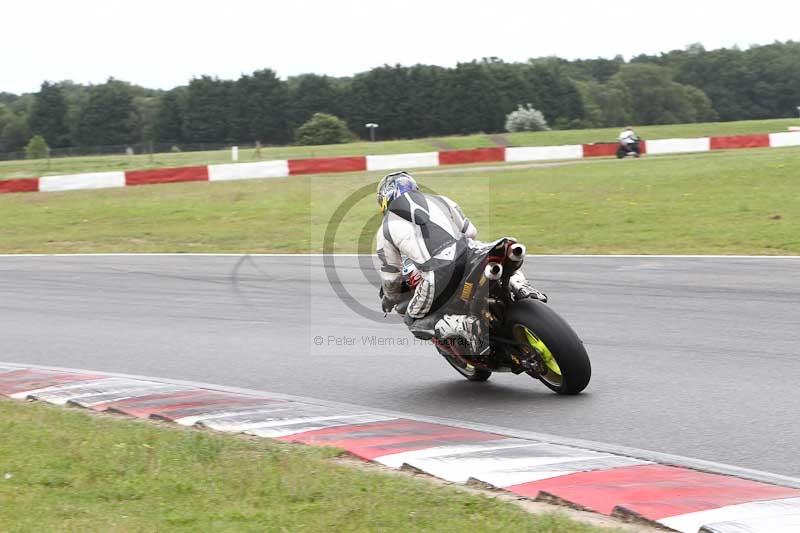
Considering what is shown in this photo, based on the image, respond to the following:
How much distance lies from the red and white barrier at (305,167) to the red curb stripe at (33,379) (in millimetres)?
19471

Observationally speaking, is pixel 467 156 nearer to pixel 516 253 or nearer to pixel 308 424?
pixel 516 253

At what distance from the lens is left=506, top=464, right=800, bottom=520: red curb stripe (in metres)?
4.40

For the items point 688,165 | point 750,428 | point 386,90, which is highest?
point 386,90

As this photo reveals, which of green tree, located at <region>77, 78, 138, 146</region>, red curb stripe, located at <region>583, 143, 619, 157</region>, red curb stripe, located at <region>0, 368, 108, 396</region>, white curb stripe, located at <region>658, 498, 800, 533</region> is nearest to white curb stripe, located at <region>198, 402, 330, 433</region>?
red curb stripe, located at <region>0, 368, 108, 396</region>

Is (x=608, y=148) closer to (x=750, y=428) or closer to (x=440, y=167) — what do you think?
(x=440, y=167)

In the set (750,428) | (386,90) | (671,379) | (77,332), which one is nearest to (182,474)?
(750,428)

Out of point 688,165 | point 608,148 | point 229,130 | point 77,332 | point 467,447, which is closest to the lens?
point 467,447

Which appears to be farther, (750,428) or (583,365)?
(583,365)

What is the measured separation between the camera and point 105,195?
84.2ft

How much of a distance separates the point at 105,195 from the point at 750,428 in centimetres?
2219

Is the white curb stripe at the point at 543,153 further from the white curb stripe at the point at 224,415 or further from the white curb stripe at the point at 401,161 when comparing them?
the white curb stripe at the point at 224,415

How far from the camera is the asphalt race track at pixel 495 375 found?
20.7ft

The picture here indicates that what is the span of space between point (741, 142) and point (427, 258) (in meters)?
29.5

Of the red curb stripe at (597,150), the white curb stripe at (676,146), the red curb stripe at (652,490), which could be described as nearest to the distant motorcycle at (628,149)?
the red curb stripe at (597,150)
